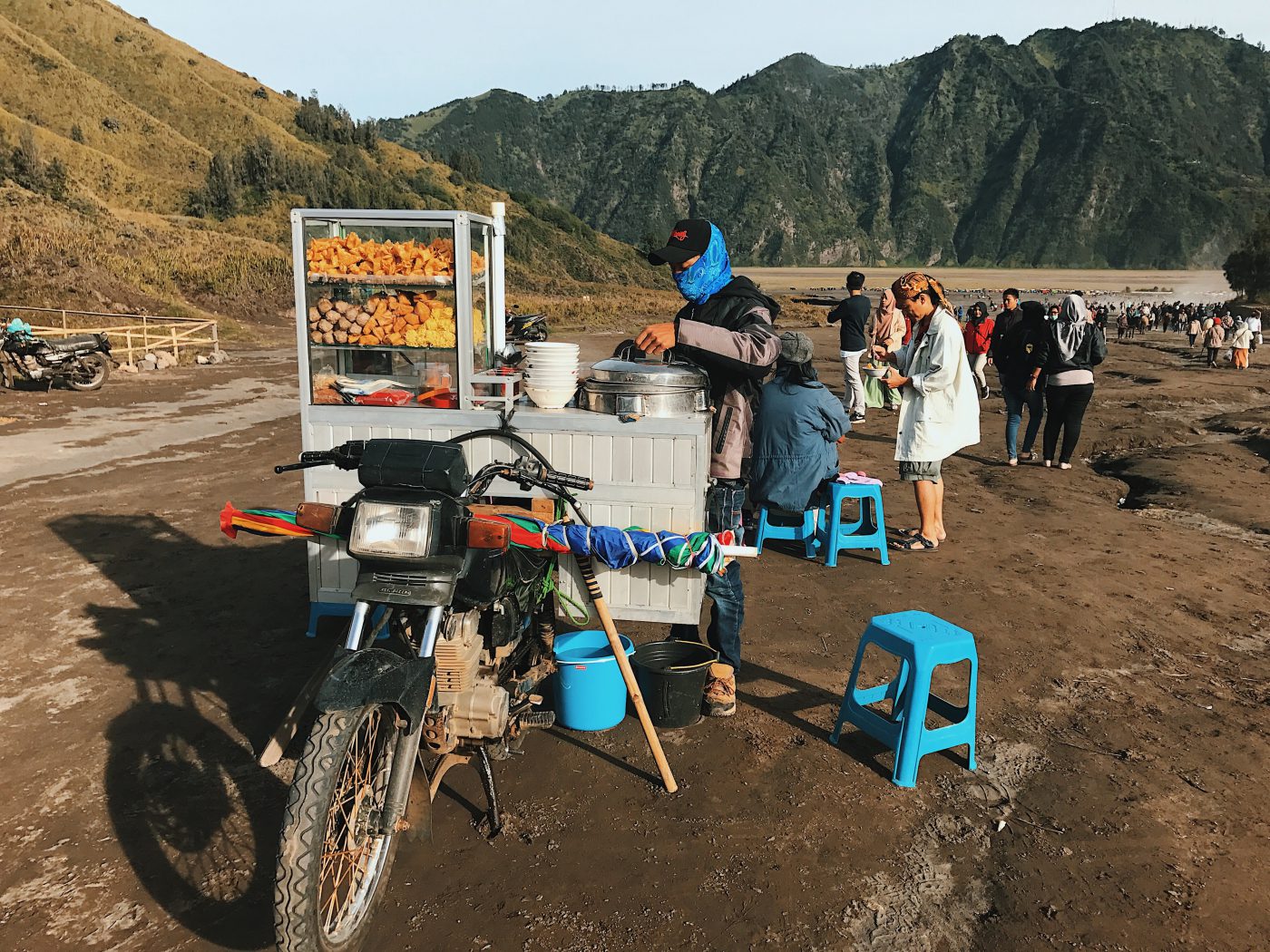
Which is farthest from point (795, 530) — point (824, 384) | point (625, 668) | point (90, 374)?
point (90, 374)

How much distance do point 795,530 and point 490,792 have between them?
4017mm

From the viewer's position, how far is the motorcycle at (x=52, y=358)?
1534 cm

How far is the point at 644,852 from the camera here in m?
3.30

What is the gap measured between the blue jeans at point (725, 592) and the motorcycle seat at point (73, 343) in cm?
1517

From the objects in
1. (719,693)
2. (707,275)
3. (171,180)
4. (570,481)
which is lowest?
(719,693)

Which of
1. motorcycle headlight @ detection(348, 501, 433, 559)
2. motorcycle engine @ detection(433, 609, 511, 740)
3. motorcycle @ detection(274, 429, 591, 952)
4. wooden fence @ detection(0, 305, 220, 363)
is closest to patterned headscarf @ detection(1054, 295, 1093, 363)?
motorcycle @ detection(274, 429, 591, 952)

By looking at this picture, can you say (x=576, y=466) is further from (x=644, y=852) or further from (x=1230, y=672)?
(x=1230, y=672)

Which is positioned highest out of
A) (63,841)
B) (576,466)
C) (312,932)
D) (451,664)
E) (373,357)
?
(373,357)

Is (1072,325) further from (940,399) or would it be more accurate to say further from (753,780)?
(753,780)

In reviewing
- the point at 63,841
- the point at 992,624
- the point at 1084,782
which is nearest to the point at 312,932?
the point at 63,841

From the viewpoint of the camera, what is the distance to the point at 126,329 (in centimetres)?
2005

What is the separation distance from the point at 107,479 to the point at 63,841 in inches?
267

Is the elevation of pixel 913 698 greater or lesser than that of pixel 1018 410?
lesser

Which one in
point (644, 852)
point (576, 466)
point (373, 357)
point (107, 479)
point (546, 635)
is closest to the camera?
point (644, 852)
